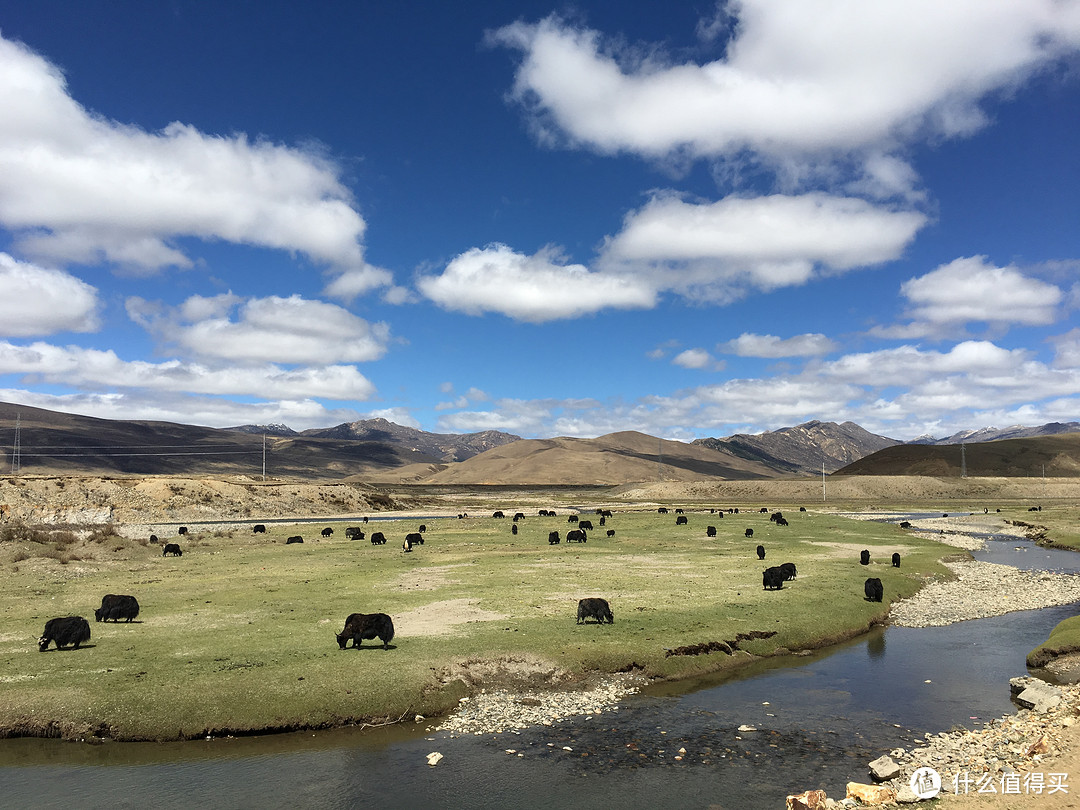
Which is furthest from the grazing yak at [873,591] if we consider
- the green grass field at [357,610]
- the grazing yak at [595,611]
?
the grazing yak at [595,611]

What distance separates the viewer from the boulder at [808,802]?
11805 mm

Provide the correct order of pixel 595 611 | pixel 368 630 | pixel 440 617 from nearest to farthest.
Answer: pixel 368 630
pixel 595 611
pixel 440 617

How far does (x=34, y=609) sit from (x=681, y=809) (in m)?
28.9

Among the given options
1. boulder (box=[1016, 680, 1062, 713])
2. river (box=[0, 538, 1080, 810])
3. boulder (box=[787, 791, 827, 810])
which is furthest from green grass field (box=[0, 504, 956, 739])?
boulder (box=[787, 791, 827, 810])

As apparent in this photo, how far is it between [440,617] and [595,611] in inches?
249

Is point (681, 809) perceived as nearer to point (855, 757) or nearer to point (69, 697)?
point (855, 757)

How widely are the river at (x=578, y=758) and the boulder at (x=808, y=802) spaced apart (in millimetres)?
1358

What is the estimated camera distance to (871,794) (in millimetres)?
12359

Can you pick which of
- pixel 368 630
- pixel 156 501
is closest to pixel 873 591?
pixel 368 630

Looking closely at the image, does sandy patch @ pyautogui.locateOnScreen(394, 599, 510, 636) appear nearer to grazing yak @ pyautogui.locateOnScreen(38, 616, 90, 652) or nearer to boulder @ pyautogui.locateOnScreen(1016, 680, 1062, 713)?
grazing yak @ pyautogui.locateOnScreen(38, 616, 90, 652)

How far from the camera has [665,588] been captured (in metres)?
33.6

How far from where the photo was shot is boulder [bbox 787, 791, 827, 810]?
11.8 metres

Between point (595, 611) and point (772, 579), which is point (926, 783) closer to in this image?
point (595, 611)

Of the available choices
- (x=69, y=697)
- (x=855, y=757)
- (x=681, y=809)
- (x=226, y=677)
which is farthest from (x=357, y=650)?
(x=855, y=757)
